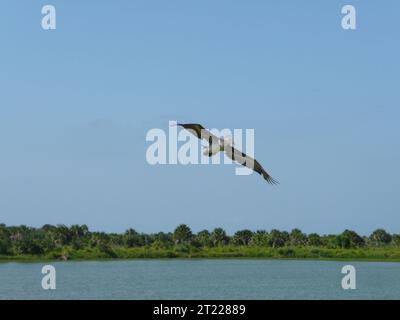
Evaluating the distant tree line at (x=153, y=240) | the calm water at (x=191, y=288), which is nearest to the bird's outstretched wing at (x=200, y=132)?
the calm water at (x=191, y=288)

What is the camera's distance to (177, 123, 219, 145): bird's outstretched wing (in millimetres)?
13219

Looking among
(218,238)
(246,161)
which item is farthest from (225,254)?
(246,161)

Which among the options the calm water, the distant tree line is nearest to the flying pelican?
the calm water

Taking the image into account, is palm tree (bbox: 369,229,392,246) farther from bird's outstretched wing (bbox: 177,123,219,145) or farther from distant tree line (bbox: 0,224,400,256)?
bird's outstretched wing (bbox: 177,123,219,145)

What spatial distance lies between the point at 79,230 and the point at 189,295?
47.3 metres

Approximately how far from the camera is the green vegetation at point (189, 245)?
78375 mm

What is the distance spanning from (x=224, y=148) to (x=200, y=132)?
2.30ft

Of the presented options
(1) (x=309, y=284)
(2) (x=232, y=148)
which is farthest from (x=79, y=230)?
(2) (x=232, y=148)

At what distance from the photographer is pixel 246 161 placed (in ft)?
48.5

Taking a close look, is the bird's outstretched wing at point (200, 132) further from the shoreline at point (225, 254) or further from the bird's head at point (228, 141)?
the shoreline at point (225, 254)

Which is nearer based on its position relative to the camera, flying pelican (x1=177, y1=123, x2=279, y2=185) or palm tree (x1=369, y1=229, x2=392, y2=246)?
flying pelican (x1=177, y1=123, x2=279, y2=185)
